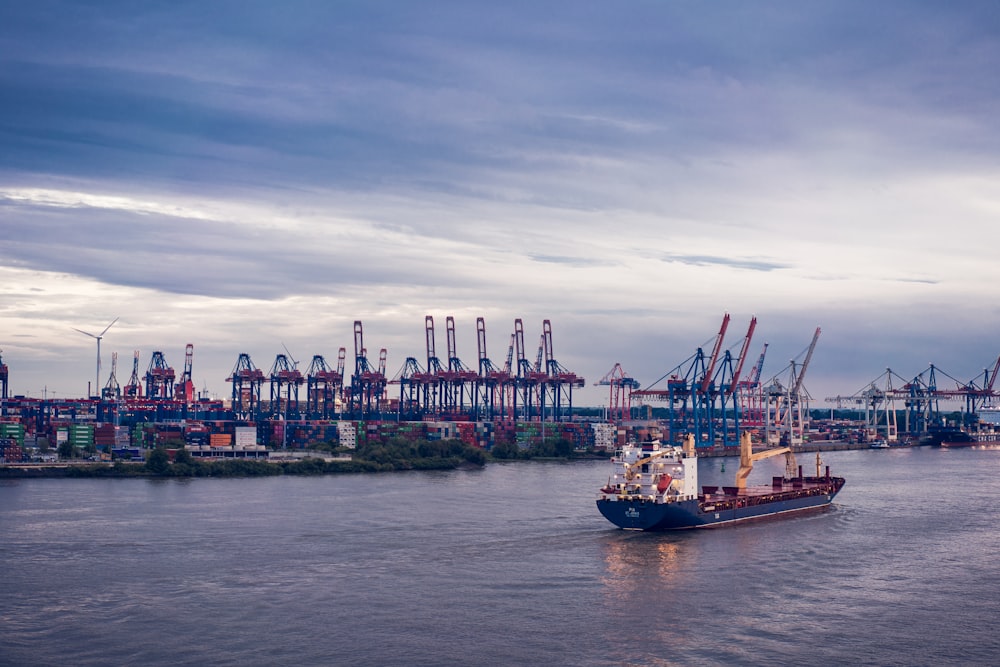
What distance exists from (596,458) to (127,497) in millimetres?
43701

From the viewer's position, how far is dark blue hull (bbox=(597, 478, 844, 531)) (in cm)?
3128

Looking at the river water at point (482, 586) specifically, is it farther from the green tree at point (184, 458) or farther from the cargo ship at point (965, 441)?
the cargo ship at point (965, 441)

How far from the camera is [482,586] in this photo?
23109 millimetres

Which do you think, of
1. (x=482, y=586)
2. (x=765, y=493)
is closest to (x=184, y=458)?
(x=765, y=493)

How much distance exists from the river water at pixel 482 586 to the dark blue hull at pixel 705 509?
604 mm

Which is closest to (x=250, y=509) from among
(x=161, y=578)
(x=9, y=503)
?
(x=9, y=503)

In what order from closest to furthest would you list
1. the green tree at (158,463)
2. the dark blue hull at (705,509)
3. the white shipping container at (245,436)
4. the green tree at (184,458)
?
1. the dark blue hull at (705,509)
2. the green tree at (158,463)
3. the green tree at (184,458)
4. the white shipping container at (245,436)

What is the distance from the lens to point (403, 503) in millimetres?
39875

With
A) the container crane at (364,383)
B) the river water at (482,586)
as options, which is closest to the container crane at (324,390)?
the container crane at (364,383)

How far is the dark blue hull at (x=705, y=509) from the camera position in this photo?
31.3 metres

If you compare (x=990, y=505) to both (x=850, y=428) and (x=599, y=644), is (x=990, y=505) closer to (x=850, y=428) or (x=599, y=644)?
(x=599, y=644)

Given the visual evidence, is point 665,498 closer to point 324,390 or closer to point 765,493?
point 765,493

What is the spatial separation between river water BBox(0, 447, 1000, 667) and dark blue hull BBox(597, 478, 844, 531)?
0.60m

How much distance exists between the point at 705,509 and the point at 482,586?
12.3 meters
